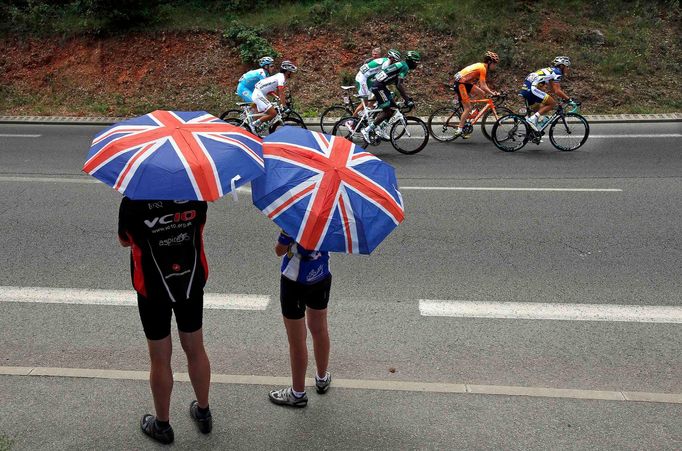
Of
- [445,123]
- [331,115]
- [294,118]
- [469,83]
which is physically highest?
[469,83]

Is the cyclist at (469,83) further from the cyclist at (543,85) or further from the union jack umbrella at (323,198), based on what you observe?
the union jack umbrella at (323,198)

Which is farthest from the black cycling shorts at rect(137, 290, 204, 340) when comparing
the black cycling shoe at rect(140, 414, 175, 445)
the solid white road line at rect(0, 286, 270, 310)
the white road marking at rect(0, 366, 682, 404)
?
the solid white road line at rect(0, 286, 270, 310)

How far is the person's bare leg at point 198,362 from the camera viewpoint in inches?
149

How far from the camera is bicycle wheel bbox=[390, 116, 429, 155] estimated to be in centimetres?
1227

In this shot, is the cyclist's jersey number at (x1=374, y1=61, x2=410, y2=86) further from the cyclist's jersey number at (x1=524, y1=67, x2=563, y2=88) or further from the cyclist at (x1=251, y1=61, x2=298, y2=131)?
the cyclist's jersey number at (x1=524, y1=67, x2=563, y2=88)

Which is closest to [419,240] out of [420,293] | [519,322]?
[420,293]

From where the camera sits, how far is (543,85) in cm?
1248

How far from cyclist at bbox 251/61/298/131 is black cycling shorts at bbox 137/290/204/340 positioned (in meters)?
9.56

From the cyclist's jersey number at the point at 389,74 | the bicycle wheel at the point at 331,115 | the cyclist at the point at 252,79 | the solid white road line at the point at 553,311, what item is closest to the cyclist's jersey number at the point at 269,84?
the cyclist at the point at 252,79

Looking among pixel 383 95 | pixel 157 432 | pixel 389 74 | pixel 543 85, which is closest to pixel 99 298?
pixel 157 432

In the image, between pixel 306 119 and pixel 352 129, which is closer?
pixel 352 129

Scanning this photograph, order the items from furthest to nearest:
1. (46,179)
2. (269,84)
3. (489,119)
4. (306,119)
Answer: (306,119) → (489,119) → (269,84) → (46,179)

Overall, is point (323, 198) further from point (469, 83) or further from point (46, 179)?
point (469, 83)

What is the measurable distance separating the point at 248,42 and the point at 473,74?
27.8 ft
